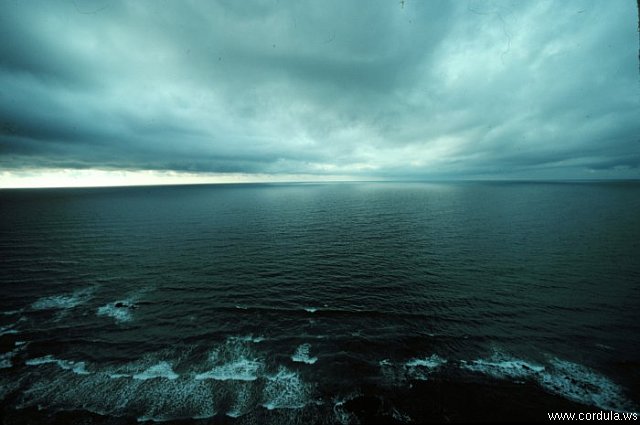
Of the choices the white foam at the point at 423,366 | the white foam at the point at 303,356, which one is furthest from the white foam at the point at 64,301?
the white foam at the point at 423,366

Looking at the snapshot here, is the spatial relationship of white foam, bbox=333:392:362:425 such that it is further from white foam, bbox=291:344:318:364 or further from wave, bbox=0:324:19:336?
wave, bbox=0:324:19:336

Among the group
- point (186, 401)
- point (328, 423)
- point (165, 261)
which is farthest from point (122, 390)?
point (165, 261)

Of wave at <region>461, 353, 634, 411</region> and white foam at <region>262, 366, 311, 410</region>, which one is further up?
wave at <region>461, 353, 634, 411</region>

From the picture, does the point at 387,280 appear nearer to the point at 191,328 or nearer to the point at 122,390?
the point at 191,328

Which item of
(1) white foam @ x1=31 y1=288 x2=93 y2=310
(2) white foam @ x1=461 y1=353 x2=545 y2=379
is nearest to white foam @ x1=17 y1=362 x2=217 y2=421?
(1) white foam @ x1=31 y1=288 x2=93 y2=310

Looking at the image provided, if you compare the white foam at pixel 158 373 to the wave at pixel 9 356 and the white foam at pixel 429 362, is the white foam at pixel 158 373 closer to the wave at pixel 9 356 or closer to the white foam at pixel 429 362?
the wave at pixel 9 356

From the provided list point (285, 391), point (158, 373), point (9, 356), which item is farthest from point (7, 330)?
point (285, 391)
